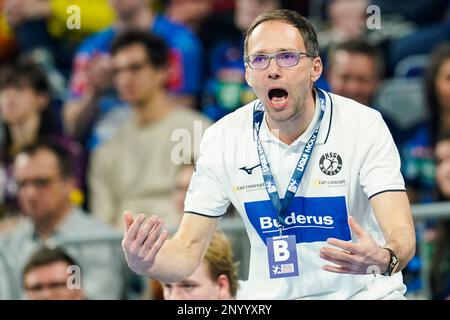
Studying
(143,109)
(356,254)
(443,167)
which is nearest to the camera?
(356,254)

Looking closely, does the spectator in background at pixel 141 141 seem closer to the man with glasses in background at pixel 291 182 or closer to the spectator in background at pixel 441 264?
the spectator in background at pixel 441 264

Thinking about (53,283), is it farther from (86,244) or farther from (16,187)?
(16,187)

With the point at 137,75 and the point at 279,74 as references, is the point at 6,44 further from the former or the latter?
the point at 279,74

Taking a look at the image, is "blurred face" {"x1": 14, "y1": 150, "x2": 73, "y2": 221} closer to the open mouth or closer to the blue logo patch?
the blue logo patch

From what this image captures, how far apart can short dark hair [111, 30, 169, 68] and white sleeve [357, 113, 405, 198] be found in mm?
3396

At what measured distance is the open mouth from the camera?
4.47m

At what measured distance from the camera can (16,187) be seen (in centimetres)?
814

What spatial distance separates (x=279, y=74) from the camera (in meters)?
4.43

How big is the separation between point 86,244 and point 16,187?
4.91 ft

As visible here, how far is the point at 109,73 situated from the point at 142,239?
431cm

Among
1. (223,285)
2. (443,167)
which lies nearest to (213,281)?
(223,285)

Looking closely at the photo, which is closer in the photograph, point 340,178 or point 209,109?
point 340,178

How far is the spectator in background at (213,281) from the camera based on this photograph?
17.9ft
